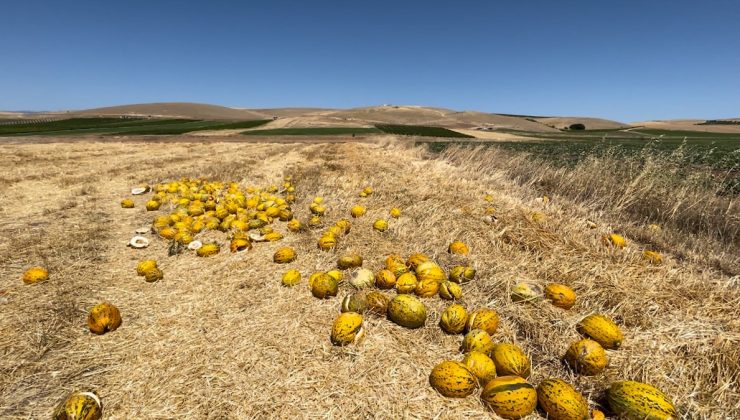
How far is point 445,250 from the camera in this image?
6023mm

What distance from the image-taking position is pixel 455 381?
2920mm

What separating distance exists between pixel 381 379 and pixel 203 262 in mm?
4030

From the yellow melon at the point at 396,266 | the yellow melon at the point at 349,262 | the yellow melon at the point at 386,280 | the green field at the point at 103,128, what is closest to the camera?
the yellow melon at the point at 386,280

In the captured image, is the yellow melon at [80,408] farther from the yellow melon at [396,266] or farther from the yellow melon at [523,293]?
the yellow melon at [523,293]

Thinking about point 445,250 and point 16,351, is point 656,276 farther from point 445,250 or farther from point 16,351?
point 16,351

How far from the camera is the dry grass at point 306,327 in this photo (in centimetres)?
297

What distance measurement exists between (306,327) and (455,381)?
71.8 inches

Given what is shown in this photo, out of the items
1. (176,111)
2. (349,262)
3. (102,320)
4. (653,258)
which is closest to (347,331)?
(349,262)

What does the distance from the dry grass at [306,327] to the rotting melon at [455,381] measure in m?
0.12

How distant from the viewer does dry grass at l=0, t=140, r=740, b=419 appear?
2969 mm

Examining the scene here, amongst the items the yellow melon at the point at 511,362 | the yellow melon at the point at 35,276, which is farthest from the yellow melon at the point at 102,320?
the yellow melon at the point at 511,362

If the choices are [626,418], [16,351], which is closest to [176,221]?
[16,351]

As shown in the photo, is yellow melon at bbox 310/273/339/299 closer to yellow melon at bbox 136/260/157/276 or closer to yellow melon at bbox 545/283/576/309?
yellow melon at bbox 136/260/157/276

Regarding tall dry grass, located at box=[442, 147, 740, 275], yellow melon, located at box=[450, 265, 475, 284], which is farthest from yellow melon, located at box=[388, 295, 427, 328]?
tall dry grass, located at box=[442, 147, 740, 275]
